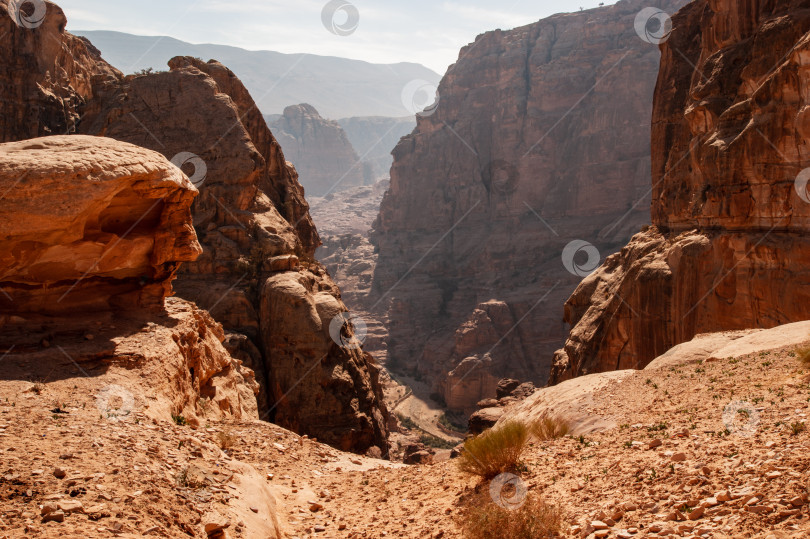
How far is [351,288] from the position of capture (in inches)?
3575

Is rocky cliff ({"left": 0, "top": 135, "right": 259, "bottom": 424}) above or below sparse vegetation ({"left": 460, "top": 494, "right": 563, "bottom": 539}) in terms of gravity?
above

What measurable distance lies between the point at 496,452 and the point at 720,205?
1556 centimetres

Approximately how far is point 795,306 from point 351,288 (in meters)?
76.0

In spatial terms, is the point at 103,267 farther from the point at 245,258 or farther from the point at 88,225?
the point at 245,258

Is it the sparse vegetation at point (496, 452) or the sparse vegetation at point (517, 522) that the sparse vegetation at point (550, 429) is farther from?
the sparse vegetation at point (517, 522)

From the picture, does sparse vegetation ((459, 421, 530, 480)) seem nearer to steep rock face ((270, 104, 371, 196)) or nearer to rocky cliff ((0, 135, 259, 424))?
rocky cliff ((0, 135, 259, 424))

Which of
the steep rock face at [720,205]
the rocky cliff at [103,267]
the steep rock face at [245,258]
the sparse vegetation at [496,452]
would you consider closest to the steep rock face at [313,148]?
the steep rock face at [245,258]

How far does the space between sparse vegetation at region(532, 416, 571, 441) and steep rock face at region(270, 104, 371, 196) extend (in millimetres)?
182960

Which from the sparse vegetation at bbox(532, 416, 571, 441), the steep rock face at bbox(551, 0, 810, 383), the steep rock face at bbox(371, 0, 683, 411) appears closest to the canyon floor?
the sparse vegetation at bbox(532, 416, 571, 441)

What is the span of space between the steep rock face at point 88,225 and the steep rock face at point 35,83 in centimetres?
2101

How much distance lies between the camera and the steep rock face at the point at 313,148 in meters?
193

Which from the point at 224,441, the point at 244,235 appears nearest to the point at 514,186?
the point at 244,235

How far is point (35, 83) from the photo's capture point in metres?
31.2

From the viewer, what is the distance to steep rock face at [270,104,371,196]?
193 metres
